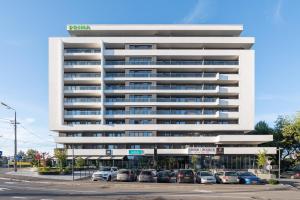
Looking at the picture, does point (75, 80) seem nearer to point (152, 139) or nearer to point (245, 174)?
point (152, 139)

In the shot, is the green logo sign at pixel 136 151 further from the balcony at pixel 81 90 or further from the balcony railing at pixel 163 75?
the balcony railing at pixel 163 75

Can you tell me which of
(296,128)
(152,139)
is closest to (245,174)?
(296,128)

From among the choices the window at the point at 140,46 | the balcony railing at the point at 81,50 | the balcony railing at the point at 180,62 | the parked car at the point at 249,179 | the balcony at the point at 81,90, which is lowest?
the parked car at the point at 249,179

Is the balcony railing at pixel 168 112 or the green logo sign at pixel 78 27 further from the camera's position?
the green logo sign at pixel 78 27

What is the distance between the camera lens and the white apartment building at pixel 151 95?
3282 inches

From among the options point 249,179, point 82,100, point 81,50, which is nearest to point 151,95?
point 82,100

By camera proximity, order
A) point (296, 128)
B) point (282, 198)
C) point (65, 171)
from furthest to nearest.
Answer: point (296, 128), point (65, 171), point (282, 198)

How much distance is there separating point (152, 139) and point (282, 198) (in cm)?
5743

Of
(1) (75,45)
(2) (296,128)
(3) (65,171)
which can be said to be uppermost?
(1) (75,45)

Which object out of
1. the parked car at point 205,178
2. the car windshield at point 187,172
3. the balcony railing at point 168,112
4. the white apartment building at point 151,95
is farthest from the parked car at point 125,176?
the balcony railing at point 168,112

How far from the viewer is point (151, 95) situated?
8569cm

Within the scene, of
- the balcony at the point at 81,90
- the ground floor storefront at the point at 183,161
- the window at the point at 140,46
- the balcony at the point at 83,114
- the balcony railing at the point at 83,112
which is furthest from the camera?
the window at the point at 140,46

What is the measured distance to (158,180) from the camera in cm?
4219

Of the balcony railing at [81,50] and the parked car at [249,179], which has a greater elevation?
the balcony railing at [81,50]
